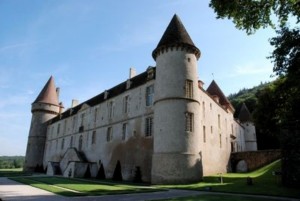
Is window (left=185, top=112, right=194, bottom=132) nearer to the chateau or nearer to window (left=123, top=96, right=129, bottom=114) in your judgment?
the chateau

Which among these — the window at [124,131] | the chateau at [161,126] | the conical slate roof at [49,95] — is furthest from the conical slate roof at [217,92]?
the conical slate roof at [49,95]

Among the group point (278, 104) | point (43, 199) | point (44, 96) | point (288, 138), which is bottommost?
point (43, 199)

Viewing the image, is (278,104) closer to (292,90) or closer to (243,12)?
(292,90)

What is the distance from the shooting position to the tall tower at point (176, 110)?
20.5 metres

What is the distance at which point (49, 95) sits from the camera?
173 feet

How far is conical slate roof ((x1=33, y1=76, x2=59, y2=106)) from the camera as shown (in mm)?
51844

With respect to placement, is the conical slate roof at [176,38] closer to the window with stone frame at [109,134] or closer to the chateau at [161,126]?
the chateau at [161,126]

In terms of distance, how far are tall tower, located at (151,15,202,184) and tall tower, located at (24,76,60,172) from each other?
34.1 metres

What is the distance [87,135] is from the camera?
3716cm

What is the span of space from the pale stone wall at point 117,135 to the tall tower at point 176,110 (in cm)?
278

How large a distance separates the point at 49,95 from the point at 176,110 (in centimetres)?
3814

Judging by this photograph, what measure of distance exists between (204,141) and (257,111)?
9643mm

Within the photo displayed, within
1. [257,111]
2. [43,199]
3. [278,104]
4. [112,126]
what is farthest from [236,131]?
[43,199]

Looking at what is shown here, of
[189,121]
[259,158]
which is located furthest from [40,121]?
[259,158]
